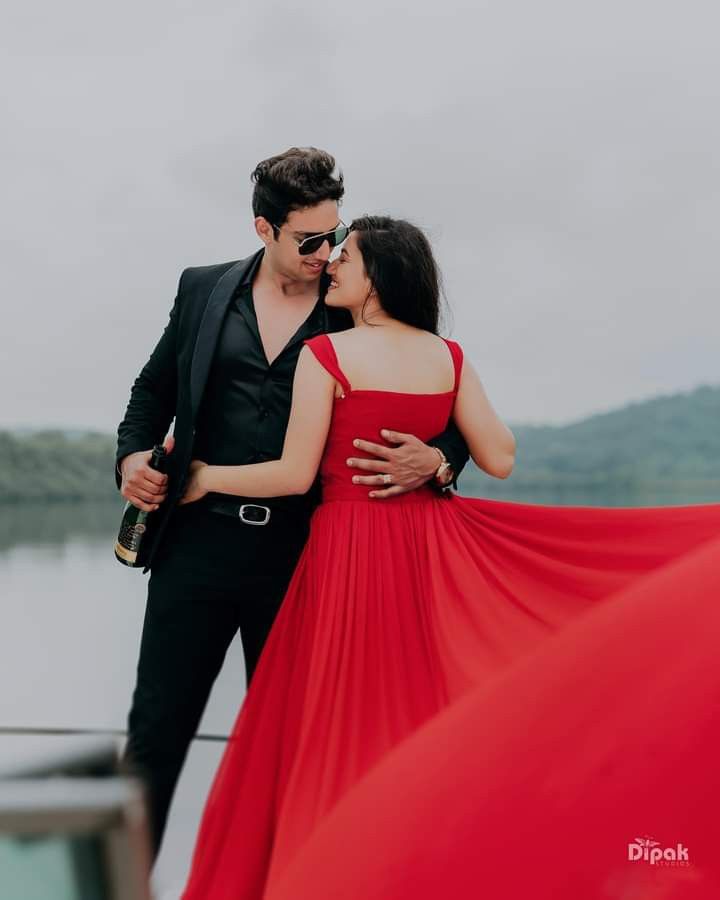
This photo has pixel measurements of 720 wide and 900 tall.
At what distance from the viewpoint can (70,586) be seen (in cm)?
1269

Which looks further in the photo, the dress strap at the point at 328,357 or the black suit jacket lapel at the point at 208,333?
the black suit jacket lapel at the point at 208,333

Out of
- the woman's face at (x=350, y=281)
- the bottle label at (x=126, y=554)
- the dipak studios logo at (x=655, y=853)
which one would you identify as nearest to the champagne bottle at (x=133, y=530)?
the bottle label at (x=126, y=554)

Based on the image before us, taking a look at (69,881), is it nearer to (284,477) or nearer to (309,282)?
(284,477)

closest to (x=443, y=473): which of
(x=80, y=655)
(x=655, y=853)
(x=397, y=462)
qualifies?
(x=397, y=462)

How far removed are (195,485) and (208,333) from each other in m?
0.26

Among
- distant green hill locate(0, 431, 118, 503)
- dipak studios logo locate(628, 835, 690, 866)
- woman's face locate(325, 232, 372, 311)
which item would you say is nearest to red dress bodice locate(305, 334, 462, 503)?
woman's face locate(325, 232, 372, 311)

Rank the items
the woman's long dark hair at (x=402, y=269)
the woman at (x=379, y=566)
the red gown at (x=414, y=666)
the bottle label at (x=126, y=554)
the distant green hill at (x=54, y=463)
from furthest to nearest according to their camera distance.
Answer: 1. the distant green hill at (x=54, y=463)
2. the bottle label at (x=126, y=554)
3. the woman's long dark hair at (x=402, y=269)
4. the woman at (x=379, y=566)
5. the red gown at (x=414, y=666)

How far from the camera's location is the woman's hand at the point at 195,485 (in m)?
1.79

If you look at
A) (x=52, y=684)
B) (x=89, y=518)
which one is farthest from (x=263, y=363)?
(x=89, y=518)

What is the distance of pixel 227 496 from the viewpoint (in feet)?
6.01

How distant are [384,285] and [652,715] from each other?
2.66 feet

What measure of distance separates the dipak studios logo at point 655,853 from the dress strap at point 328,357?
79 cm

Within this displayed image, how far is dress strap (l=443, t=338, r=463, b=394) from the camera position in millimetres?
1784

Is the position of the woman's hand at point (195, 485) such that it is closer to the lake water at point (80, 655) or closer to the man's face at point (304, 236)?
the lake water at point (80, 655)
